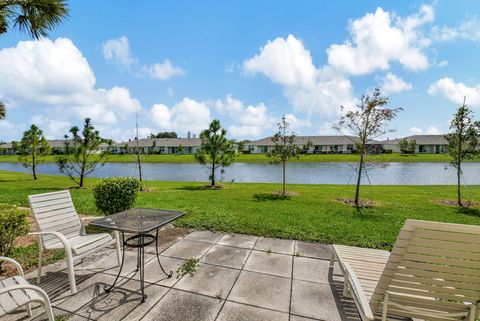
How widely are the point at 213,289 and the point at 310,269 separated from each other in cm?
158

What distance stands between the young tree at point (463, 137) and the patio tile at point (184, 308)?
1154cm

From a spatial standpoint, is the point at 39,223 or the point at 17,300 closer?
the point at 17,300

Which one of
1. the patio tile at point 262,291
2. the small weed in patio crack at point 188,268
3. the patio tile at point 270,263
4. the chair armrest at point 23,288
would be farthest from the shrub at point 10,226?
the patio tile at point 270,263

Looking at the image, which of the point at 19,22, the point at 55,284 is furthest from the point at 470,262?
the point at 19,22

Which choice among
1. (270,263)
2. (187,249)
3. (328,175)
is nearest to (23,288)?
(187,249)

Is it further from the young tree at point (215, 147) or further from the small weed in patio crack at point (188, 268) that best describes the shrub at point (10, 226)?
the young tree at point (215, 147)

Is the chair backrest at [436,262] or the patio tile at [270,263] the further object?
the patio tile at [270,263]

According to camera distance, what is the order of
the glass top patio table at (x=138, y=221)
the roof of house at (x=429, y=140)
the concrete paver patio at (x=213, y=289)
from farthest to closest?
the roof of house at (x=429, y=140) < the glass top patio table at (x=138, y=221) < the concrete paver patio at (x=213, y=289)

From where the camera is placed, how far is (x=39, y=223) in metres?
3.48

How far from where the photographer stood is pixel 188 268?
3.74 meters

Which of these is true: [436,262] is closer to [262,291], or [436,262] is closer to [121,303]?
[262,291]

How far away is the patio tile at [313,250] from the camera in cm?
434

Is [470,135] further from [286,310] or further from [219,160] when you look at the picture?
[219,160]

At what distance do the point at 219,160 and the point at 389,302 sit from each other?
14.8 meters
